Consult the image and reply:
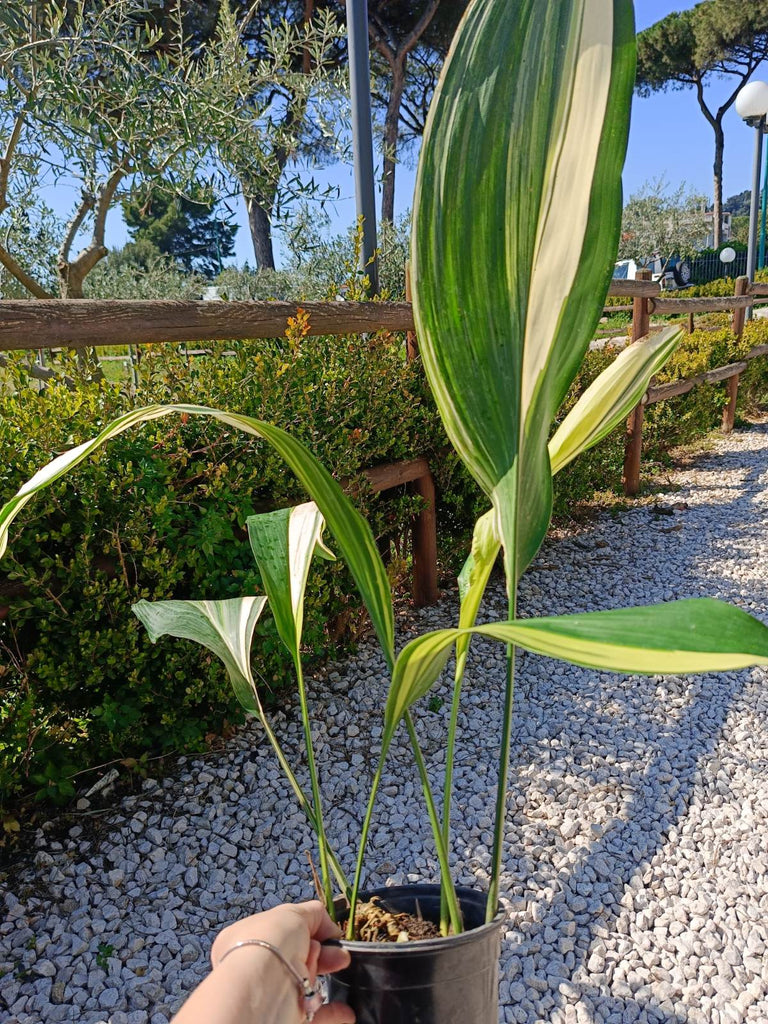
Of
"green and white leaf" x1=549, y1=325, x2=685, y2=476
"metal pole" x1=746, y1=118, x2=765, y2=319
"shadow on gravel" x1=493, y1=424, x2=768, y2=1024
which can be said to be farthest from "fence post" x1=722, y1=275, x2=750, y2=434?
"green and white leaf" x1=549, y1=325, x2=685, y2=476

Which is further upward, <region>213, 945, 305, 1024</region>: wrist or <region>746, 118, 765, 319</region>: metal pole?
<region>746, 118, 765, 319</region>: metal pole

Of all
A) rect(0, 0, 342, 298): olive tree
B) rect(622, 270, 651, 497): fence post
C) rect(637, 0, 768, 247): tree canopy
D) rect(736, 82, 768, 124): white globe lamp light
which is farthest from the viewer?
rect(637, 0, 768, 247): tree canopy

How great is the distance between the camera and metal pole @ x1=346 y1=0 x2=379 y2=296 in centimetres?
307

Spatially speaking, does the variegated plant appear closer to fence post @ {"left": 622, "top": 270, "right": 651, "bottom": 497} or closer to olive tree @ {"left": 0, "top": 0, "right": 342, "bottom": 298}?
olive tree @ {"left": 0, "top": 0, "right": 342, "bottom": 298}

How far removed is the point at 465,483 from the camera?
10.5 feet

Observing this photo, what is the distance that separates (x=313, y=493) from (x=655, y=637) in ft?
1.35

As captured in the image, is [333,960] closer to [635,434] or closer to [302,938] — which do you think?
[302,938]

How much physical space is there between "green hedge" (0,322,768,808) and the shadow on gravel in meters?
0.94

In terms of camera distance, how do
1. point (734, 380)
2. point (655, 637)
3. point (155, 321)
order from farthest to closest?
1. point (734, 380)
2. point (155, 321)
3. point (655, 637)

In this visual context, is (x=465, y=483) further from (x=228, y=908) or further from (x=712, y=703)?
(x=228, y=908)

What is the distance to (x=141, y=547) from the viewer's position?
1.86 meters

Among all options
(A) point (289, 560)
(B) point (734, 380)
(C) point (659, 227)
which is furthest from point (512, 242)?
(C) point (659, 227)

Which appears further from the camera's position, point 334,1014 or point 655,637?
point 334,1014

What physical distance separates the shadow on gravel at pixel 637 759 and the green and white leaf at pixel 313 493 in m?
1.07
